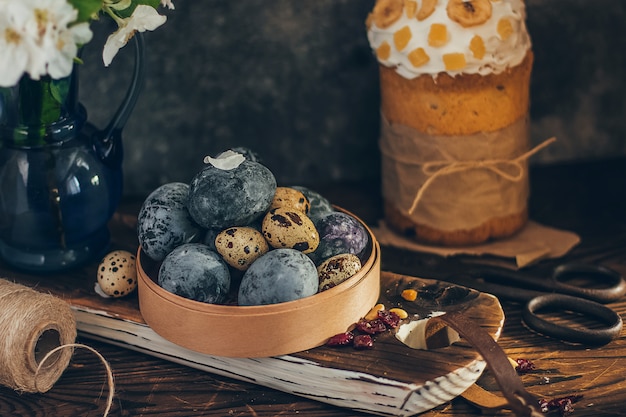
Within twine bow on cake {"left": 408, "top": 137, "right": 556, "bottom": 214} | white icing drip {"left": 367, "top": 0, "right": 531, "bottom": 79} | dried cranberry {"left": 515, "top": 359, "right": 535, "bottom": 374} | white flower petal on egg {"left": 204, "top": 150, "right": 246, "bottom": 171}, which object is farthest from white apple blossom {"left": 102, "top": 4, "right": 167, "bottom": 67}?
dried cranberry {"left": 515, "top": 359, "right": 535, "bottom": 374}

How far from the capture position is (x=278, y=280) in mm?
912

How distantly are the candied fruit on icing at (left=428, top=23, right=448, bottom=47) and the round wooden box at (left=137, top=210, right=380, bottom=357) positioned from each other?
36 centimetres

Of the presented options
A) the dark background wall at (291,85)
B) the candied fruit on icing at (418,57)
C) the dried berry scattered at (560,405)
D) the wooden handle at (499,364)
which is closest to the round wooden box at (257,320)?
the wooden handle at (499,364)

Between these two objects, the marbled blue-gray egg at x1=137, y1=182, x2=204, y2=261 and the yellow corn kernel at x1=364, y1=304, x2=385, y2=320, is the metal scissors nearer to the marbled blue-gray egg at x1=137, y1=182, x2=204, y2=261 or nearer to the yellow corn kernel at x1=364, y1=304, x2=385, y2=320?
the yellow corn kernel at x1=364, y1=304, x2=385, y2=320

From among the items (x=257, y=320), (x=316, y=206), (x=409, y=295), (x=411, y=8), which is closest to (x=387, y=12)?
→ (x=411, y=8)

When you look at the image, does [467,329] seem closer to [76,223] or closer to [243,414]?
[243,414]

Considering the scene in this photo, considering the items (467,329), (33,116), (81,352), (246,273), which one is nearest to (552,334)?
(467,329)

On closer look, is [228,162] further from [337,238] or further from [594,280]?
[594,280]

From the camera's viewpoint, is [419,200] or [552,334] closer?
[552,334]

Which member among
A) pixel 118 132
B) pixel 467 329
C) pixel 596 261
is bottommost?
pixel 596 261

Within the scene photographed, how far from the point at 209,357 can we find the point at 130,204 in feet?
1.76

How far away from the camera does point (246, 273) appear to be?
944 millimetres

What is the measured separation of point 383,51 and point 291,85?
0.99 feet

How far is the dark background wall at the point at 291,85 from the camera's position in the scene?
55.2 inches
